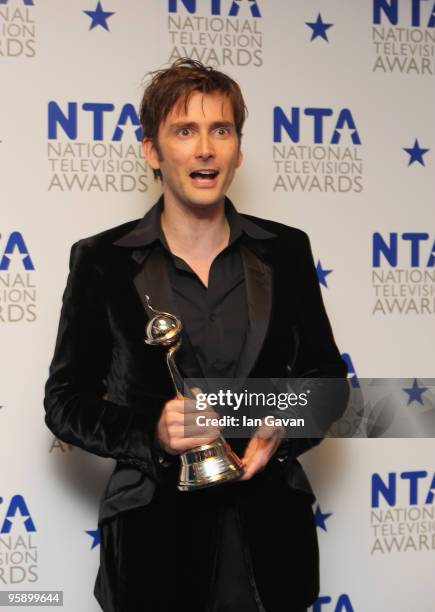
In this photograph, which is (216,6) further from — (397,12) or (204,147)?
(204,147)

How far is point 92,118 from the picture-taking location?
77.0 inches

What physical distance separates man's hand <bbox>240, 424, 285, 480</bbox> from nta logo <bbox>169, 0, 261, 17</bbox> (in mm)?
1132

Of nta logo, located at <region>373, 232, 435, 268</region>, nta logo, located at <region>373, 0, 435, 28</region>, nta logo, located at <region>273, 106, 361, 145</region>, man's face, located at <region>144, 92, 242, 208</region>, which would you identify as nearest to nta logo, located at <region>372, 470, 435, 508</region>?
nta logo, located at <region>373, 232, 435, 268</region>

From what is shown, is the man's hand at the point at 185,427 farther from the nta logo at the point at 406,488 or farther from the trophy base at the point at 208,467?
the nta logo at the point at 406,488

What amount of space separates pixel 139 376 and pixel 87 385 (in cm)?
11

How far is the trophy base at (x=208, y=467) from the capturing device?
1.32m

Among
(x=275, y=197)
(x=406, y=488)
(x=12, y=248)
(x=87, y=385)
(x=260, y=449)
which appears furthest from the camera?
Result: (x=406, y=488)

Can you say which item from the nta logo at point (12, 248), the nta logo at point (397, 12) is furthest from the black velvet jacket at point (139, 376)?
the nta logo at point (397, 12)

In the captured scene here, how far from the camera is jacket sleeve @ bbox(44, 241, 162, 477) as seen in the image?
4.68 feet

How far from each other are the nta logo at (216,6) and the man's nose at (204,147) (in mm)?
663

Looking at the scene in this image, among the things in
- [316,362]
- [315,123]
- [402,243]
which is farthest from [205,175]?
[402,243]

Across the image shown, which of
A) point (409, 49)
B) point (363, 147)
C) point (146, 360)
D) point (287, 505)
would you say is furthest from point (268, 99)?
point (287, 505)

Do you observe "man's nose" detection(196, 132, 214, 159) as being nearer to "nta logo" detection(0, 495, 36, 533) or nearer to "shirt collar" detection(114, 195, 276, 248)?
"shirt collar" detection(114, 195, 276, 248)

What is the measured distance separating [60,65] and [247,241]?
2.38 ft
